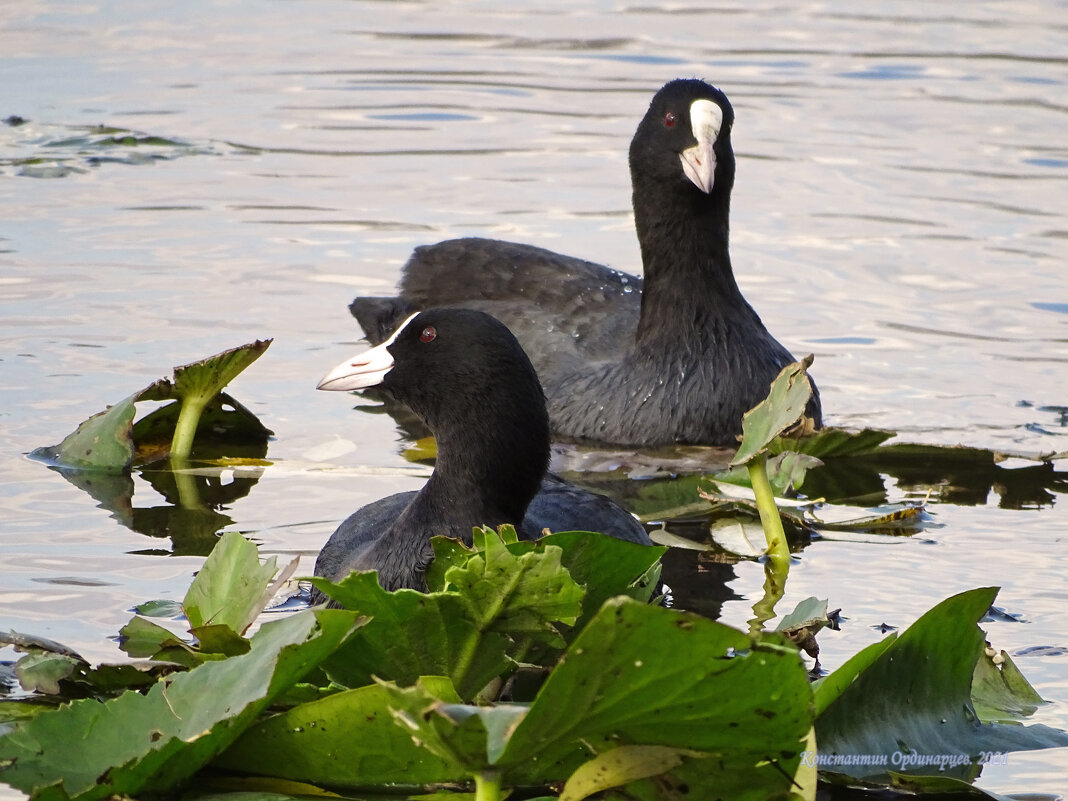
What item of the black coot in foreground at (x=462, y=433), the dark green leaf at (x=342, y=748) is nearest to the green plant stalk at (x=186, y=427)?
the black coot in foreground at (x=462, y=433)

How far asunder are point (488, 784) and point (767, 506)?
4.72ft

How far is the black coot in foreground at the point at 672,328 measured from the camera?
6.04 meters

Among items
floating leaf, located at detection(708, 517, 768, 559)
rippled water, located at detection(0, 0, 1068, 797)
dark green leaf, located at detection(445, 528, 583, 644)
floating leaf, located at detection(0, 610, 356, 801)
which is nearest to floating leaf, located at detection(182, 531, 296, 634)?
rippled water, located at detection(0, 0, 1068, 797)

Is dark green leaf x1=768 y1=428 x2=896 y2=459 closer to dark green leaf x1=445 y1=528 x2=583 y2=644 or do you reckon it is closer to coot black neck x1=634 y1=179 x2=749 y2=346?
Result: coot black neck x1=634 y1=179 x2=749 y2=346

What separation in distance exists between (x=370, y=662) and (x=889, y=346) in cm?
426

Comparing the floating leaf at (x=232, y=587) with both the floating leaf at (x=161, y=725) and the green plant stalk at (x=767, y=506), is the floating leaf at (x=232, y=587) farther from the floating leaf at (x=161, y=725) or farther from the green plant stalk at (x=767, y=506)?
the green plant stalk at (x=767, y=506)

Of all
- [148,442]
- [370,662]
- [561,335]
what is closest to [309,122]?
[561,335]

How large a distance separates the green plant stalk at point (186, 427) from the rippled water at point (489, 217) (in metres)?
0.16

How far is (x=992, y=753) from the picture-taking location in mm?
3584

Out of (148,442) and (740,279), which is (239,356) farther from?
(740,279)

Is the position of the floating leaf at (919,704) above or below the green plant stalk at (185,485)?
above

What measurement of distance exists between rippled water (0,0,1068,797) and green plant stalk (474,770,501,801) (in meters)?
1.13

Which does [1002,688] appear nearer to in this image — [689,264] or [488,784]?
[488,784]

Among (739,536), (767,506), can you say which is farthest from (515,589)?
(739,536)
